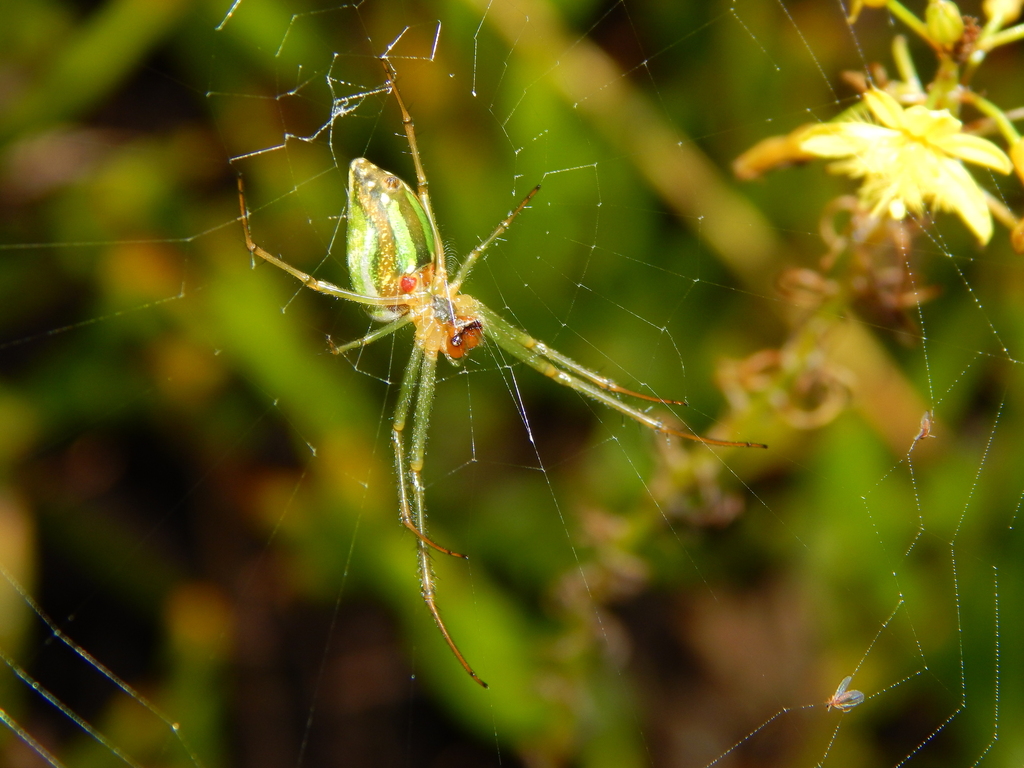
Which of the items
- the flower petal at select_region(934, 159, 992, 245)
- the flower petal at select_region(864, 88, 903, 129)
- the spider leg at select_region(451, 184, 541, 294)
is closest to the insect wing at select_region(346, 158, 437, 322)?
the spider leg at select_region(451, 184, 541, 294)

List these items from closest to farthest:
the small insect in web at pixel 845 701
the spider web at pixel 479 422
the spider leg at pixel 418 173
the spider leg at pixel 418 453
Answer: the small insect in web at pixel 845 701, the spider leg at pixel 418 173, the spider leg at pixel 418 453, the spider web at pixel 479 422

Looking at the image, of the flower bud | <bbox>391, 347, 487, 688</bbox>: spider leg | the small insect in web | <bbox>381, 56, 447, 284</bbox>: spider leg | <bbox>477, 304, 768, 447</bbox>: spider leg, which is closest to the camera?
the flower bud

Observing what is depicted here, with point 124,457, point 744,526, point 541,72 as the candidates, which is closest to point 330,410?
point 124,457

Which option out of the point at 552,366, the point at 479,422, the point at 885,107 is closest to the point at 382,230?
the point at 552,366

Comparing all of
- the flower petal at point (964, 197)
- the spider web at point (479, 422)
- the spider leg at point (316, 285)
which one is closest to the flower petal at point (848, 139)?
the flower petal at point (964, 197)

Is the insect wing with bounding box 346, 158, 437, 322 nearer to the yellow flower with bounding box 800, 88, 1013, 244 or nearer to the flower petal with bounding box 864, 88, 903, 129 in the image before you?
the yellow flower with bounding box 800, 88, 1013, 244

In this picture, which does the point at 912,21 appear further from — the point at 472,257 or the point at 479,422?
the point at 479,422

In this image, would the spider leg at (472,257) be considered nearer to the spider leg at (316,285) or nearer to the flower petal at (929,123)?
the spider leg at (316,285)

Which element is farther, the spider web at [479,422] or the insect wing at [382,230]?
the spider web at [479,422]
